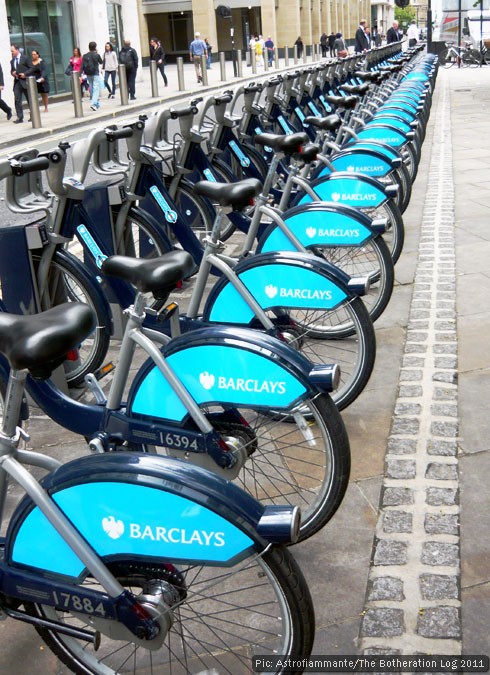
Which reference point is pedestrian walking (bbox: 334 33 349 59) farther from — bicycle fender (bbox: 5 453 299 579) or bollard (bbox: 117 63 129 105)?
bicycle fender (bbox: 5 453 299 579)

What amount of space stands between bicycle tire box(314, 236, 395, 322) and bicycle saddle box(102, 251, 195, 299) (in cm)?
186

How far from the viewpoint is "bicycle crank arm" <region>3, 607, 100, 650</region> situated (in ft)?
7.00

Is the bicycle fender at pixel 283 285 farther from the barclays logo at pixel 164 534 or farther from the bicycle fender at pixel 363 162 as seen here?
the bicycle fender at pixel 363 162

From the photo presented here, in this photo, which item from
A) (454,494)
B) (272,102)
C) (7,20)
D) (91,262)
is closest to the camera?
(454,494)

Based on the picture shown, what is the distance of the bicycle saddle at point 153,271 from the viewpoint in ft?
8.37

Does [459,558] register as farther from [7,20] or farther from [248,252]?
[7,20]

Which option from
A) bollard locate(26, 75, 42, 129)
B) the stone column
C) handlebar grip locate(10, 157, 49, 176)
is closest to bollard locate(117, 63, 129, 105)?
bollard locate(26, 75, 42, 129)

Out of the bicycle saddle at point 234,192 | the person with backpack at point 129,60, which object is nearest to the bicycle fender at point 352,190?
the bicycle saddle at point 234,192

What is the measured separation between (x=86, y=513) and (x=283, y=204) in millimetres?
3360

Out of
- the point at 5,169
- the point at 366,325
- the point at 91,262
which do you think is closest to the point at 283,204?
the point at 91,262

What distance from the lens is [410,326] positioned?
4973 mm

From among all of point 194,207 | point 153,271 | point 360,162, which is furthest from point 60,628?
point 360,162

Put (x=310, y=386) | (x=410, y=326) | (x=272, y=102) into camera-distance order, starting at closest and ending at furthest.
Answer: (x=310, y=386)
(x=410, y=326)
(x=272, y=102)

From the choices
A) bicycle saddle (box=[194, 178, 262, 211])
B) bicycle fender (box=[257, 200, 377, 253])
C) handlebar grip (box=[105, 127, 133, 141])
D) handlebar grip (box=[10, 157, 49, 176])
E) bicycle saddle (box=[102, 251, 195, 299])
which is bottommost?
bicycle fender (box=[257, 200, 377, 253])
